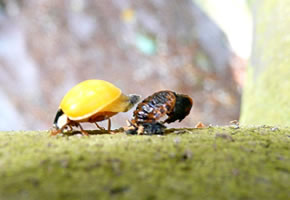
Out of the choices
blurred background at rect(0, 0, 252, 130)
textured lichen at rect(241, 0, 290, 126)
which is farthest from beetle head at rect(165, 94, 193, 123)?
blurred background at rect(0, 0, 252, 130)

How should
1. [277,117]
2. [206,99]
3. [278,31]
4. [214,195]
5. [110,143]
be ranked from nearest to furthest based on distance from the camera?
[214,195]
[110,143]
[277,117]
[278,31]
[206,99]

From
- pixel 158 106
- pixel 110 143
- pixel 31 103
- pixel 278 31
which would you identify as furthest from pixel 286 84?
pixel 31 103

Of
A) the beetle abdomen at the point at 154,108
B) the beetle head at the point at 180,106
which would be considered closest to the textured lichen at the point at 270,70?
the beetle head at the point at 180,106

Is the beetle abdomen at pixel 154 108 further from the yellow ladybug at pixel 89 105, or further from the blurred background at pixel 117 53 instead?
the blurred background at pixel 117 53

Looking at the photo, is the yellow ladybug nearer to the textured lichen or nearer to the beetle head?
the beetle head

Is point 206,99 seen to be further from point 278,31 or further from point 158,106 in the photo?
point 158,106

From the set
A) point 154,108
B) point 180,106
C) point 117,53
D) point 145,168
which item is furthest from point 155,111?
point 117,53
